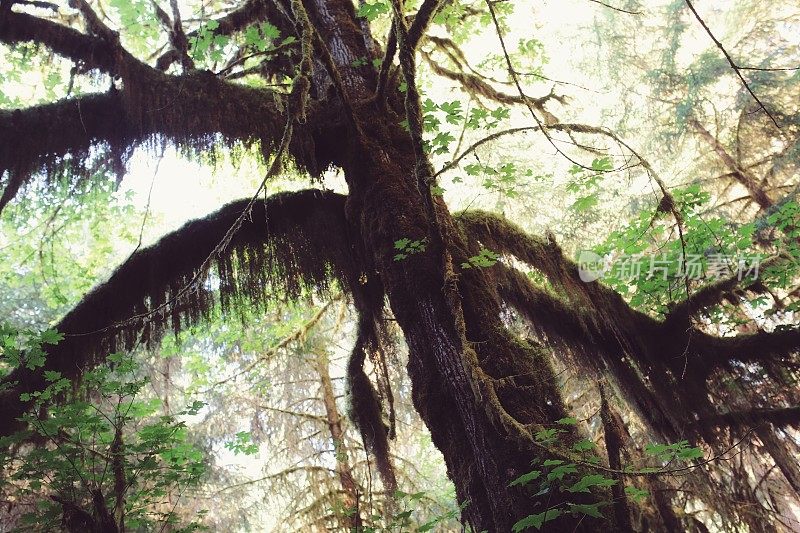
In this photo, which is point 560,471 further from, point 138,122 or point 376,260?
point 138,122

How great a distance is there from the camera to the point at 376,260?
376 cm

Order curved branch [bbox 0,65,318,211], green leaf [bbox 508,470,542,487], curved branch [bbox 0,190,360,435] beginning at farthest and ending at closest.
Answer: curved branch [bbox 0,190,360,435] → curved branch [bbox 0,65,318,211] → green leaf [bbox 508,470,542,487]

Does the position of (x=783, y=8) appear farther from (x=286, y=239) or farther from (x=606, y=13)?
(x=286, y=239)

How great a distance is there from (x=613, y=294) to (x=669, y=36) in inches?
341

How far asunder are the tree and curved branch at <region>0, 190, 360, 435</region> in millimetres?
13

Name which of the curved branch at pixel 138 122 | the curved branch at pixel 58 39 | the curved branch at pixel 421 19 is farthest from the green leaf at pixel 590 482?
the curved branch at pixel 58 39

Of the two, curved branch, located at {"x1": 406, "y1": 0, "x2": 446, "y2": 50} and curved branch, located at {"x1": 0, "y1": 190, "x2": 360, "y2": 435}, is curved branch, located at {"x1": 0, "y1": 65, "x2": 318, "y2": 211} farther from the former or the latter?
curved branch, located at {"x1": 406, "y1": 0, "x2": 446, "y2": 50}

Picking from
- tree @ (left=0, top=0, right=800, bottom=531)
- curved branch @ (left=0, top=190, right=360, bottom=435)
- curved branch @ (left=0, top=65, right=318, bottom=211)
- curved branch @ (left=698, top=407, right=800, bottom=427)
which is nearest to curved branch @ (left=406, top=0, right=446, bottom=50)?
tree @ (left=0, top=0, right=800, bottom=531)

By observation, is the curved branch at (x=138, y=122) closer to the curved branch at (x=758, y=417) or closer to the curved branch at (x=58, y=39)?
the curved branch at (x=58, y=39)

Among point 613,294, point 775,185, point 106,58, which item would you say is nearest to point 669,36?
point 775,185

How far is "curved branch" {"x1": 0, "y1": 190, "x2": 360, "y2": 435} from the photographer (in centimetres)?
427

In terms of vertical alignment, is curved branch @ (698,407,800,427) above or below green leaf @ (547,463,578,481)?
below

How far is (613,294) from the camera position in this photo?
4750mm

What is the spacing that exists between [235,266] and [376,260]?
139cm
